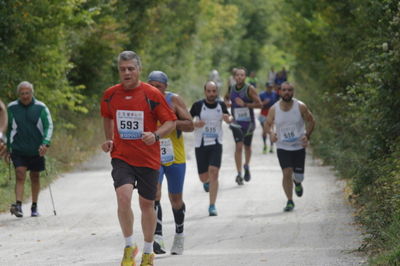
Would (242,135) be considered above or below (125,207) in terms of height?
below

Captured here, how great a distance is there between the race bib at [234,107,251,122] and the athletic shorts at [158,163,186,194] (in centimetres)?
788

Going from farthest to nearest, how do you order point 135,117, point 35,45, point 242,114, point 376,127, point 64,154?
point 64,154, point 35,45, point 242,114, point 376,127, point 135,117

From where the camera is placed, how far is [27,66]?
Result: 19.2m

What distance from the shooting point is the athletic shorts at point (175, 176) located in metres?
10.5

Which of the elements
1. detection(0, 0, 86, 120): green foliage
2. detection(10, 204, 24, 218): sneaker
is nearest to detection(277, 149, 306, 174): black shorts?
detection(10, 204, 24, 218): sneaker

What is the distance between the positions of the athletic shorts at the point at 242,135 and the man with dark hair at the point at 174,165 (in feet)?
24.3

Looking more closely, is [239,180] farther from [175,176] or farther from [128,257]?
[128,257]

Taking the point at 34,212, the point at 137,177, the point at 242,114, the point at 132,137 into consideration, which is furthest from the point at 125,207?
the point at 242,114

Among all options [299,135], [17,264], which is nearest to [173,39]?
[299,135]

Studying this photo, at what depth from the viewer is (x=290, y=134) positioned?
14.6 metres

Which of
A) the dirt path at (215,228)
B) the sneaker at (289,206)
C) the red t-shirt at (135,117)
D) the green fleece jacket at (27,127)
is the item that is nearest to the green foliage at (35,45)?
the dirt path at (215,228)

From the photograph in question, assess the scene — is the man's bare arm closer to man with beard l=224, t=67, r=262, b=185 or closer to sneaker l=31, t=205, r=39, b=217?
sneaker l=31, t=205, r=39, b=217

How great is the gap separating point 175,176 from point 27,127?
446 centimetres

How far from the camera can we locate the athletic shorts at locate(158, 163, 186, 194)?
1052 cm
